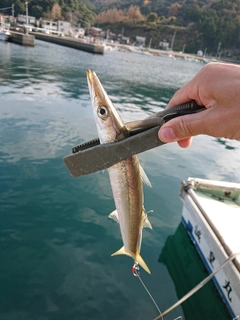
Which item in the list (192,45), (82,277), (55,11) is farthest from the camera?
(192,45)

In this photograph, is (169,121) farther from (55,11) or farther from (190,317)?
(55,11)

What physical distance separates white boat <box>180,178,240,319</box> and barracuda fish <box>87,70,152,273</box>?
3.12 m

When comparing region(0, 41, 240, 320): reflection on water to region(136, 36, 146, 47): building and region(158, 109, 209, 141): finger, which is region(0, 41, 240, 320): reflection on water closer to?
region(158, 109, 209, 141): finger

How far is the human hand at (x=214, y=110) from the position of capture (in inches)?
87.2

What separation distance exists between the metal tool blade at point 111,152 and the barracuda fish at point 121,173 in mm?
141

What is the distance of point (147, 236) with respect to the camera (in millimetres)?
7828

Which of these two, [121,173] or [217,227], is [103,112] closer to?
[121,173]

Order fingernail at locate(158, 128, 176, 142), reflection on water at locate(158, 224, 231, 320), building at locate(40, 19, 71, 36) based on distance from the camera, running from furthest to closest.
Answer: building at locate(40, 19, 71, 36) < reflection on water at locate(158, 224, 231, 320) < fingernail at locate(158, 128, 176, 142)

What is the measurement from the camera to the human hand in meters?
2.21

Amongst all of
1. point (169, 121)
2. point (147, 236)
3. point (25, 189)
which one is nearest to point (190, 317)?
point (147, 236)

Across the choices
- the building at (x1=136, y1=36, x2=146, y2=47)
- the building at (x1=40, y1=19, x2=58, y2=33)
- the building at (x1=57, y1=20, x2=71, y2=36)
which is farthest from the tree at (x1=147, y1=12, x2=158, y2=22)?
the building at (x1=40, y1=19, x2=58, y2=33)

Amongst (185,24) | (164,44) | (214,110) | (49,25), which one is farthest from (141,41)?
(214,110)

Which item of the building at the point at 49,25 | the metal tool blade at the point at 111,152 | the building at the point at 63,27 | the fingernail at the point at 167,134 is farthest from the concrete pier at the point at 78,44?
the fingernail at the point at 167,134

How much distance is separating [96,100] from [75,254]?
5.43 m
